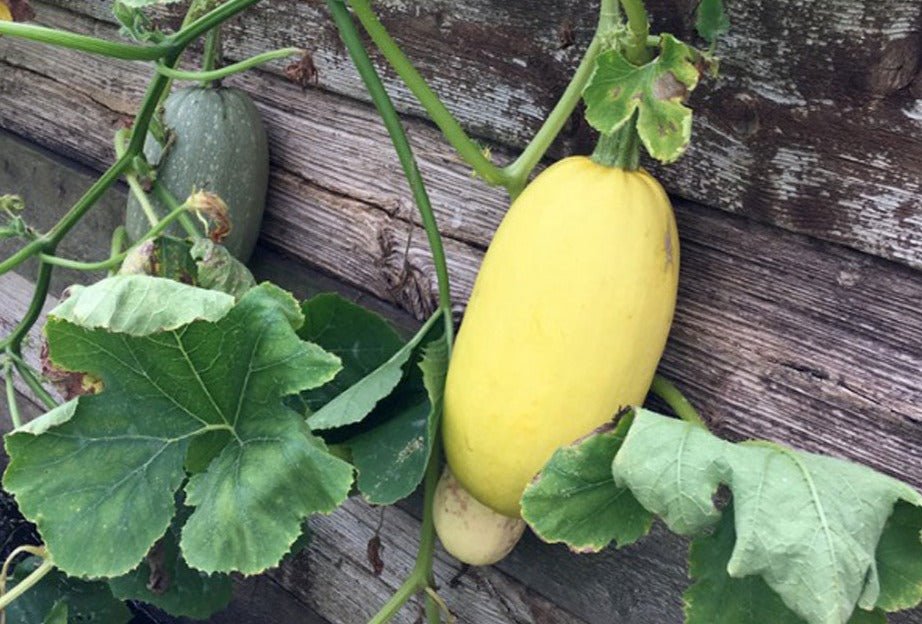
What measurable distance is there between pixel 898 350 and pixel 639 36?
0.34 metres

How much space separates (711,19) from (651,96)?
0.12 meters

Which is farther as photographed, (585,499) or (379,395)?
(379,395)

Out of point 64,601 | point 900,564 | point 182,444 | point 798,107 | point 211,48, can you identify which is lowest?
point 64,601

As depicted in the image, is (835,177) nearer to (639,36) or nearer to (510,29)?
(639,36)

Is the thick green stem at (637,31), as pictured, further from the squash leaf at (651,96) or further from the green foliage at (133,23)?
the green foliage at (133,23)

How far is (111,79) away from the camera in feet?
5.28

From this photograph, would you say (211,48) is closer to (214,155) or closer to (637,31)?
(214,155)

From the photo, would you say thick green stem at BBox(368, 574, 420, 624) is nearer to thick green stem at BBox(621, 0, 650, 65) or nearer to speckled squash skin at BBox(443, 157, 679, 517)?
speckled squash skin at BBox(443, 157, 679, 517)

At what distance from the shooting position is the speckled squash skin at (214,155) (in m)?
1.29

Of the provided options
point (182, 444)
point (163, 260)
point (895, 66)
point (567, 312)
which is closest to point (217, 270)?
point (163, 260)

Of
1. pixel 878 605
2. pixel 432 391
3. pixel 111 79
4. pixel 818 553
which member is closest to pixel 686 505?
pixel 818 553

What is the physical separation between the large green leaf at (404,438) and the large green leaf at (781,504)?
264mm

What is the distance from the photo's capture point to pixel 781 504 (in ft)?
2.45

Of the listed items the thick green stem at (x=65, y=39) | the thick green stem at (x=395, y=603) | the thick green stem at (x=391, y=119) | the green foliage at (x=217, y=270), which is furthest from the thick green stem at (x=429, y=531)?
the thick green stem at (x=65, y=39)
